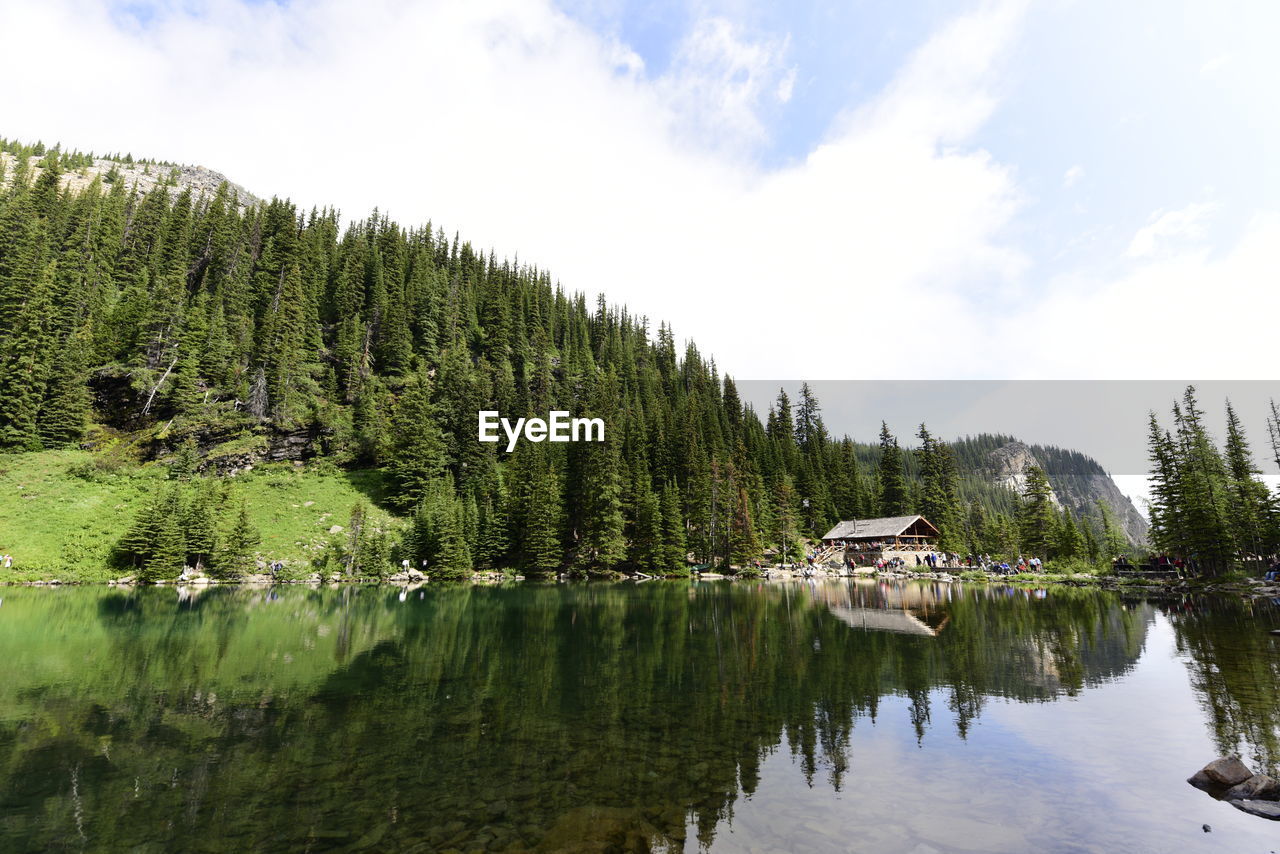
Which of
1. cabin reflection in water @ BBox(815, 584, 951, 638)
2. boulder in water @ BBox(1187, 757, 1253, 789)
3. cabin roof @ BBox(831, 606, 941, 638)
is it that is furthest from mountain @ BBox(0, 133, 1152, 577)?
boulder in water @ BBox(1187, 757, 1253, 789)

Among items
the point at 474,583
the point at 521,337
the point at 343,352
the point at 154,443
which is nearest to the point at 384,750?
the point at 474,583

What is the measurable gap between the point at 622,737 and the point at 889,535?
77442mm

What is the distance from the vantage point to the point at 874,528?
8400cm

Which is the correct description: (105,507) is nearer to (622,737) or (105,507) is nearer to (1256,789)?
(622,737)

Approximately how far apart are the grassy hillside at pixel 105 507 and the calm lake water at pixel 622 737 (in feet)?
85.1

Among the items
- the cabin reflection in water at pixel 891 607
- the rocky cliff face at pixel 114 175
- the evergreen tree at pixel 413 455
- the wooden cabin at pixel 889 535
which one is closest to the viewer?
the cabin reflection in water at pixel 891 607

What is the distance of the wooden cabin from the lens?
80.2 meters

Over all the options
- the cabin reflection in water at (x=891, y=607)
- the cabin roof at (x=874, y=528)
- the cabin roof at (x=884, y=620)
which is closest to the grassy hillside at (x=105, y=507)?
the cabin reflection in water at (x=891, y=607)

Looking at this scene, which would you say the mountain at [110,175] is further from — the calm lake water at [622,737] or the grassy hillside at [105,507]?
the calm lake water at [622,737]

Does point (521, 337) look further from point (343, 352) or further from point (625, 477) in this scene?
point (625, 477)

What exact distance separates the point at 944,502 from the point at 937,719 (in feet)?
278

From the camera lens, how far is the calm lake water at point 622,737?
8.47 meters

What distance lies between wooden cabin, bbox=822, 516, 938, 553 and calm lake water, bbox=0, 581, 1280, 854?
53999mm

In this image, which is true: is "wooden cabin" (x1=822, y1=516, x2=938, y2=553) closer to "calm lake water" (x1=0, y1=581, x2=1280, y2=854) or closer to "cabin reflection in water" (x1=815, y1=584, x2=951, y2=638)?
"cabin reflection in water" (x1=815, y1=584, x2=951, y2=638)
